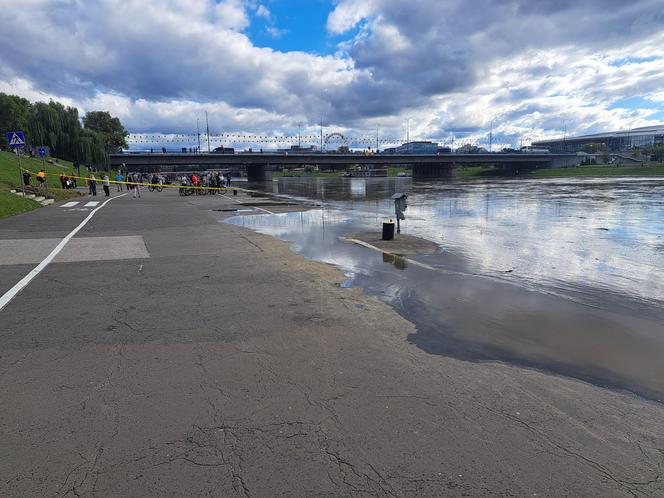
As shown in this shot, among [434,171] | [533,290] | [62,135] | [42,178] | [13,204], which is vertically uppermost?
[62,135]

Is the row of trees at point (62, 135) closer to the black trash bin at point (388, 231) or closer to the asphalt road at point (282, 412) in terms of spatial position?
the black trash bin at point (388, 231)

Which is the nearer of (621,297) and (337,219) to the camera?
(621,297)

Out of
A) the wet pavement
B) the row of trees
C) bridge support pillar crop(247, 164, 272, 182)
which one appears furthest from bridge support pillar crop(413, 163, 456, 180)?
the wet pavement

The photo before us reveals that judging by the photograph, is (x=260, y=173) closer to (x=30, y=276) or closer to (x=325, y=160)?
(x=325, y=160)

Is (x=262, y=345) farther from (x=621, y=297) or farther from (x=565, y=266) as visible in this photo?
(x=565, y=266)

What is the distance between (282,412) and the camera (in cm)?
374

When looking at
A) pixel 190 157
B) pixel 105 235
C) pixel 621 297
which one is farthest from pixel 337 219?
pixel 190 157

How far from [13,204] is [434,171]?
106m

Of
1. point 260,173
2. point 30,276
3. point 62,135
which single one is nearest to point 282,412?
point 30,276

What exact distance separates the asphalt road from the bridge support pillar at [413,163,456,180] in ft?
344

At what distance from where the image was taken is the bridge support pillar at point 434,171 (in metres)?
109

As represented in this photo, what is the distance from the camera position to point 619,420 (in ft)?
12.2

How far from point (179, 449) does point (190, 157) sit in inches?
3405

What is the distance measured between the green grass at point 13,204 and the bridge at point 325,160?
6400cm
